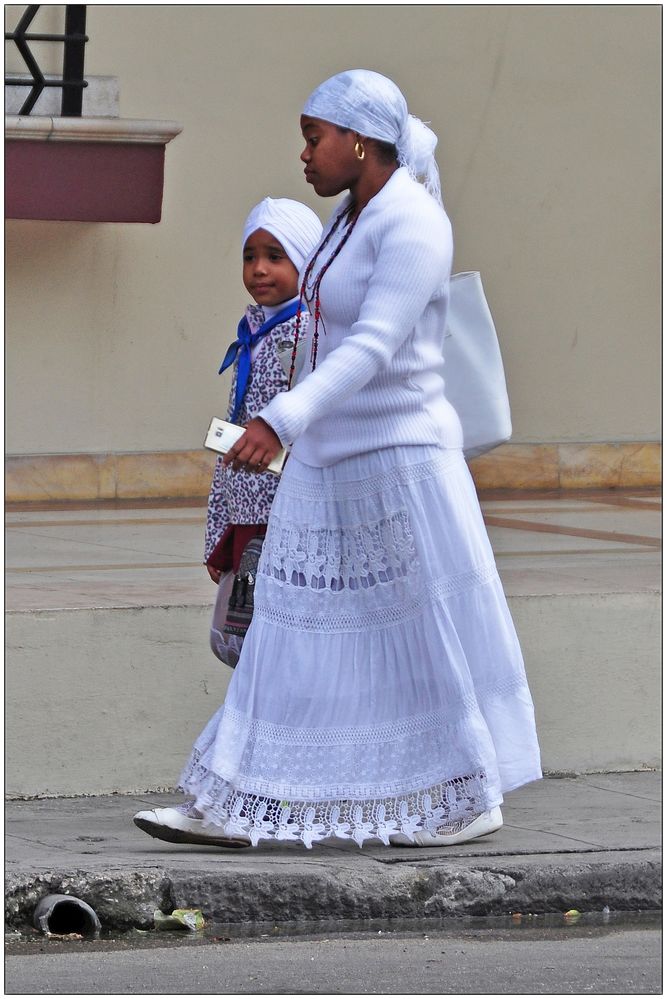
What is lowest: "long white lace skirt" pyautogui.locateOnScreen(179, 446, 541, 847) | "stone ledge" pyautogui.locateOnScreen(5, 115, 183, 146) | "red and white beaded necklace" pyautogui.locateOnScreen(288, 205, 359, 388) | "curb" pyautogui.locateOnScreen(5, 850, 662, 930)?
"curb" pyautogui.locateOnScreen(5, 850, 662, 930)

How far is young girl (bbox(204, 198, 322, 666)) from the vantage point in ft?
14.5

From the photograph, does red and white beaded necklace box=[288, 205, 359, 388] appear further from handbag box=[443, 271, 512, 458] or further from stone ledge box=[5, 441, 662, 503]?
stone ledge box=[5, 441, 662, 503]

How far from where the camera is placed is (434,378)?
4.20 m

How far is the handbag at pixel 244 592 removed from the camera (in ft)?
14.4

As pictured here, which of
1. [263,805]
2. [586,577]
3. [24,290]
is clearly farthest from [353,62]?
[263,805]

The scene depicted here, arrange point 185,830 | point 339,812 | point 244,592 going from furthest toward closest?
point 244,592, point 185,830, point 339,812

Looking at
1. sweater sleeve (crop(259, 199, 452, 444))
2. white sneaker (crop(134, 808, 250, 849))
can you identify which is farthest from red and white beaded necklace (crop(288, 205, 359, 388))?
white sneaker (crop(134, 808, 250, 849))

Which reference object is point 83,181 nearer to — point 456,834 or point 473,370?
point 473,370

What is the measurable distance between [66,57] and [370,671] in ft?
18.6

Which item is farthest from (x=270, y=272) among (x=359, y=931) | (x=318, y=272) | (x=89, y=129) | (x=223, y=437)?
(x=89, y=129)

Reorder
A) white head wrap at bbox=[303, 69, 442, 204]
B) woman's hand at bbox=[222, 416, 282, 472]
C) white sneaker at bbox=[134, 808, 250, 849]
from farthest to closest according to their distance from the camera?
white sneaker at bbox=[134, 808, 250, 849] → white head wrap at bbox=[303, 69, 442, 204] → woman's hand at bbox=[222, 416, 282, 472]

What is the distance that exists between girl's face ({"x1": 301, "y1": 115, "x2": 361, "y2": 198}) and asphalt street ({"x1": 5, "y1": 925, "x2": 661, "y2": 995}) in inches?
67.5

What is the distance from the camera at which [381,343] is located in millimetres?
3916

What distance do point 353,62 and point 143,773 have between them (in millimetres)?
5718
